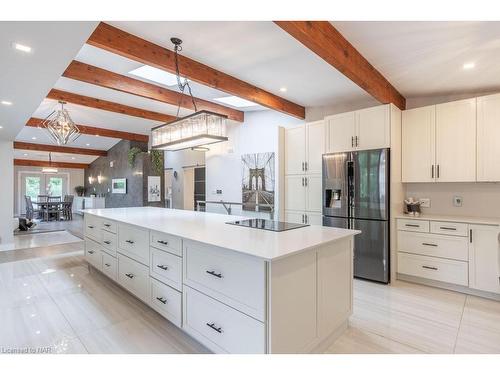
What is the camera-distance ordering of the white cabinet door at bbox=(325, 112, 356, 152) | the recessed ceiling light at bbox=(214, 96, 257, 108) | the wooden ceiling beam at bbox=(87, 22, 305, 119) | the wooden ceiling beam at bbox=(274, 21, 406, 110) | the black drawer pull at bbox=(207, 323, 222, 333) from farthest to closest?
the recessed ceiling light at bbox=(214, 96, 257, 108) < the white cabinet door at bbox=(325, 112, 356, 152) < the wooden ceiling beam at bbox=(87, 22, 305, 119) < the wooden ceiling beam at bbox=(274, 21, 406, 110) < the black drawer pull at bbox=(207, 323, 222, 333)

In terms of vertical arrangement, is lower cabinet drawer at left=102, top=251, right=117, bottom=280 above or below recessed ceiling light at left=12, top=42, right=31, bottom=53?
below

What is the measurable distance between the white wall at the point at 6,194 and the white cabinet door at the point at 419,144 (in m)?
7.62

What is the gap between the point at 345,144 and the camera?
371 centimetres

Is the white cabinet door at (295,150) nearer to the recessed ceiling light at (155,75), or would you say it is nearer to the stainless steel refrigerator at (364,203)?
the stainless steel refrigerator at (364,203)

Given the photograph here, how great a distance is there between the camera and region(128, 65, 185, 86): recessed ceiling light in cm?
368

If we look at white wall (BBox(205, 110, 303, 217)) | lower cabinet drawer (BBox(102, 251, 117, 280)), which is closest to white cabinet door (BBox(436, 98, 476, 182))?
white wall (BBox(205, 110, 303, 217))

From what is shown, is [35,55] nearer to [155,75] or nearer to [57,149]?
[155,75]

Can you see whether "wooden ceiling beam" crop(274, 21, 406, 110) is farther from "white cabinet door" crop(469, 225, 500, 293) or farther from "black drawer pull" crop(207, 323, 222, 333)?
"black drawer pull" crop(207, 323, 222, 333)

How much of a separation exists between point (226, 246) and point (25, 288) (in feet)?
10.0

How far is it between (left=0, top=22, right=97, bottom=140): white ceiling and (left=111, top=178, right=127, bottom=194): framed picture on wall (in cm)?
646
